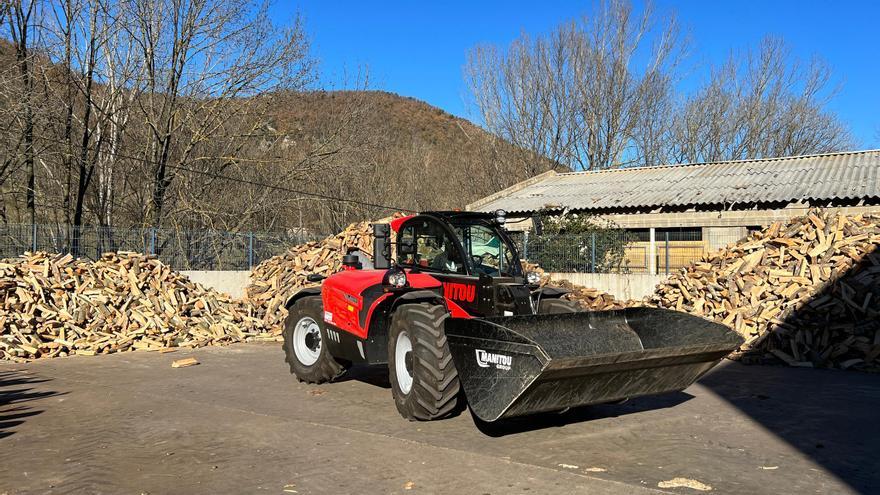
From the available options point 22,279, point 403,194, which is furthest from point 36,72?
point 403,194

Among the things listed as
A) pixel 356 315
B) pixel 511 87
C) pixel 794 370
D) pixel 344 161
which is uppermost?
pixel 511 87

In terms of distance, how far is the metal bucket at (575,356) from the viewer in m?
6.00

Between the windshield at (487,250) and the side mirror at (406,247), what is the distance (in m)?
0.57

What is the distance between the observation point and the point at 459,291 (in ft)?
25.7

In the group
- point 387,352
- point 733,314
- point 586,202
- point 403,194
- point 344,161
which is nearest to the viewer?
point 387,352

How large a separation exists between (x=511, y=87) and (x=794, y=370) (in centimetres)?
3106

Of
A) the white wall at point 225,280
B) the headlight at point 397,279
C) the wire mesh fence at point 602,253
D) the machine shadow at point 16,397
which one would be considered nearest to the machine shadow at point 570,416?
the headlight at point 397,279

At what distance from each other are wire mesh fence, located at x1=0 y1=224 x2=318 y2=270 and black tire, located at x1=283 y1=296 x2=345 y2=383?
9445 millimetres

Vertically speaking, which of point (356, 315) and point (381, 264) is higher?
point (381, 264)

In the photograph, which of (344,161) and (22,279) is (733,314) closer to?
(22,279)

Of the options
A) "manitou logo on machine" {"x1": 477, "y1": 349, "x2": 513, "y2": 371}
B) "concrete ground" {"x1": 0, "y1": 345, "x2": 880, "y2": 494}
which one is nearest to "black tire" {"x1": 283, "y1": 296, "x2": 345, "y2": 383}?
"concrete ground" {"x1": 0, "y1": 345, "x2": 880, "y2": 494}

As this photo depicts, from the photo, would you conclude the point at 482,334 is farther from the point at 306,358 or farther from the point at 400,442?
the point at 306,358

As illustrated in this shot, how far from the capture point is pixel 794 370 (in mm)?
11031

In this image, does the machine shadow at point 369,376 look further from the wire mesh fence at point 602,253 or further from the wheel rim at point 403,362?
the wire mesh fence at point 602,253
